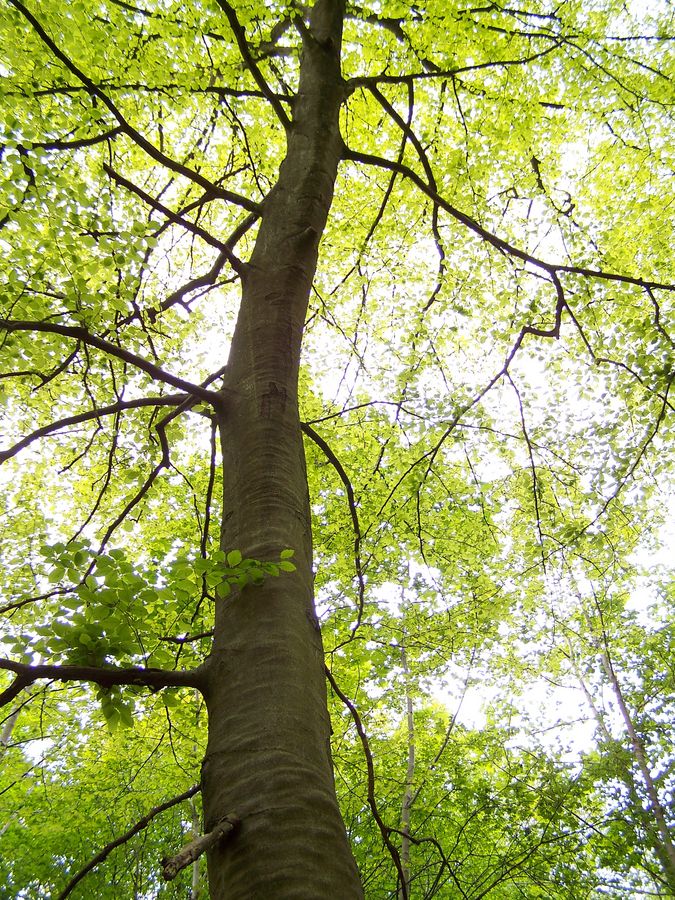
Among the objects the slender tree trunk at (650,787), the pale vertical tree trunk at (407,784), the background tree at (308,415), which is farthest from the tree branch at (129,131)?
the slender tree trunk at (650,787)

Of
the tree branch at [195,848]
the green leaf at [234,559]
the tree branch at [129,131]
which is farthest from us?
the tree branch at [129,131]

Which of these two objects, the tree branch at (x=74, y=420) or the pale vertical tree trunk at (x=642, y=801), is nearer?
the tree branch at (x=74, y=420)

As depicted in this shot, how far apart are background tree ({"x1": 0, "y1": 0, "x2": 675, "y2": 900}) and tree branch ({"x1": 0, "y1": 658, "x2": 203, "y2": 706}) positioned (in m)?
0.01

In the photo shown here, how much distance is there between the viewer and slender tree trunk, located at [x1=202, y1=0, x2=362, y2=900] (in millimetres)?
1126

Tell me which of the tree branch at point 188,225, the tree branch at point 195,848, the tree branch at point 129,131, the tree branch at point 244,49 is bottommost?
the tree branch at point 195,848

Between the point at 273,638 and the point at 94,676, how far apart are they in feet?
1.51

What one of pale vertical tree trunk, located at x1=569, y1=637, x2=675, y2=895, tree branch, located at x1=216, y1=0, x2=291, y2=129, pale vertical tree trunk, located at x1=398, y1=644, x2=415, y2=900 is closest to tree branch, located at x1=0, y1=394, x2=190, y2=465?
tree branch, located at x1=216, y1=0, x2=291, y2=129

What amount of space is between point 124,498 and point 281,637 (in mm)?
5897

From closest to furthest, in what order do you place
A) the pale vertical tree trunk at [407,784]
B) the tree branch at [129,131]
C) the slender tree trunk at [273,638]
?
the slender tree trunk at [273,638] < the tree branch at [129,131] < the pale vertical tree trunk at [407,784]

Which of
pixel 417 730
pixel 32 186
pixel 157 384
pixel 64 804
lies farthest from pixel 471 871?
pixel 32 186

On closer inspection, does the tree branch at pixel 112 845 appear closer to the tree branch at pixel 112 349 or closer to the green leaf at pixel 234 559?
the green leaf at pixel 234 559

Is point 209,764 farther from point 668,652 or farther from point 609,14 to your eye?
point 668,652

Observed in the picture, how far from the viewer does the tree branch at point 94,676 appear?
1150mm

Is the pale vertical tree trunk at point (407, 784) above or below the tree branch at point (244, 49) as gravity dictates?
below
